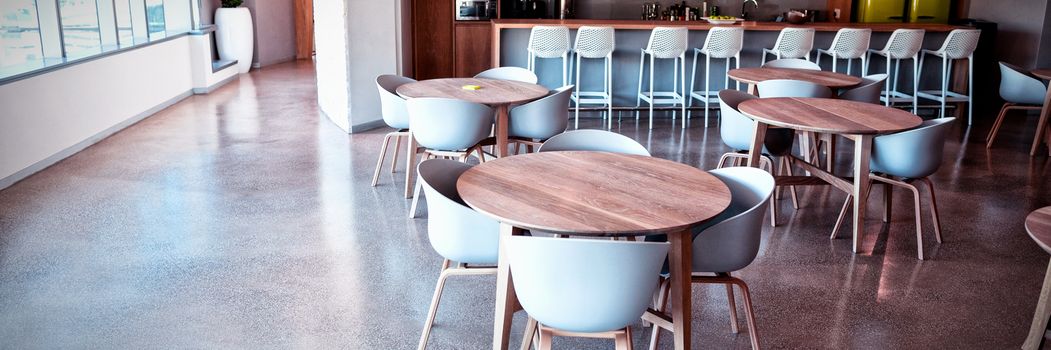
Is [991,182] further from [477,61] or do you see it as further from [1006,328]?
[477,61]

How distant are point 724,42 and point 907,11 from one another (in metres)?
3.06

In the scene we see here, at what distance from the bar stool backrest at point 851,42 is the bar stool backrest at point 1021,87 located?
1.11m

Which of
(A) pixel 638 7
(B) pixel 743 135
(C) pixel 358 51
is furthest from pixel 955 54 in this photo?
(C) pixel 358 51

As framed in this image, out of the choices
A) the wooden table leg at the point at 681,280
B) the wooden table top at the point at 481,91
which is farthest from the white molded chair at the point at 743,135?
the wooden table leg at the point at 681,280

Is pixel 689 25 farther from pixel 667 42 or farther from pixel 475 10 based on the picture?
pixel 475 10

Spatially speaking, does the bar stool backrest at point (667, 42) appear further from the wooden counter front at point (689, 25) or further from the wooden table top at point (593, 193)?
the wooden table top at point (593, 193)

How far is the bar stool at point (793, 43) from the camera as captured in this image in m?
7.32

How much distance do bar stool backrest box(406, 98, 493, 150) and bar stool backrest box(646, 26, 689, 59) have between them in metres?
3.18

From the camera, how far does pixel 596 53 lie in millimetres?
7164

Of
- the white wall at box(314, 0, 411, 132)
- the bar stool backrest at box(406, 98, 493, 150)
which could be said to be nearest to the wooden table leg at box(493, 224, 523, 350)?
the bar stool backrest at box(406, 98, 493, 150)

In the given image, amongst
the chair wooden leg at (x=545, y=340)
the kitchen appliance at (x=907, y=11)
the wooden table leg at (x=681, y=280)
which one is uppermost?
the kitchen appliance at (x=907, y=11)

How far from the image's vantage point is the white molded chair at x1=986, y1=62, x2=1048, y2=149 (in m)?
6.59

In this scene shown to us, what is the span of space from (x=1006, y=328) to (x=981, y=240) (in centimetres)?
119

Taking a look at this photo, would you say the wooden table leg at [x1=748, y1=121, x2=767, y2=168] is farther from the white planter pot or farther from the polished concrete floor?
the white planter pot
